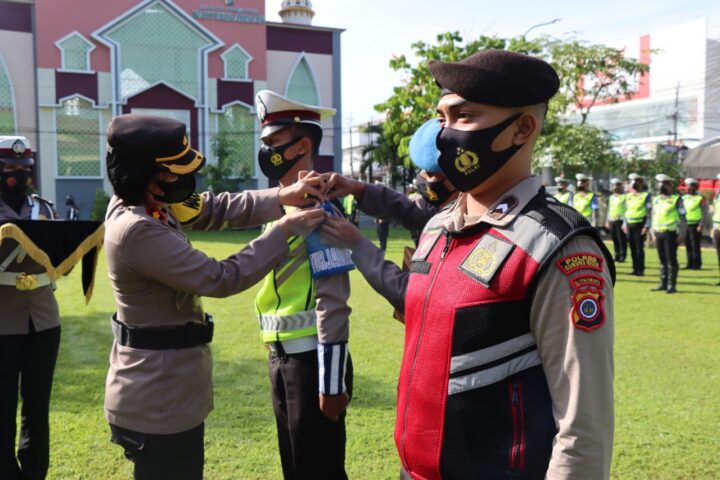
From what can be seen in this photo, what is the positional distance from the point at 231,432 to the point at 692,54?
2017 inches

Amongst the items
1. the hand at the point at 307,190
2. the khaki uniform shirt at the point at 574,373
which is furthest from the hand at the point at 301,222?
the khaki uniform shirt at the point at 574,373

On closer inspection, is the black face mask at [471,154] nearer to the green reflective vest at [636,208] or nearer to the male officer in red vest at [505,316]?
the male officer in red vest at [505,316]

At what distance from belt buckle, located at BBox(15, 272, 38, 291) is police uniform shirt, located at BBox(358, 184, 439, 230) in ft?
6.31

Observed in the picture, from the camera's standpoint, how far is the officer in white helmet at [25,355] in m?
3.52

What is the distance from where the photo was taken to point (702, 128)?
146 feet

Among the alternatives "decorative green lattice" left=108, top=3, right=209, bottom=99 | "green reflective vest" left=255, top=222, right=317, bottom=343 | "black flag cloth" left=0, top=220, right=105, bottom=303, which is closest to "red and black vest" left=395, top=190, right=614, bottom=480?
"green reflective vest" left=255, top=222, right=317, bottom=343

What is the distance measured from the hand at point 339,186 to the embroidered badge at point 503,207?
1.13 m

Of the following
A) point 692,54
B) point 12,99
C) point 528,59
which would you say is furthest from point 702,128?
point 528,59

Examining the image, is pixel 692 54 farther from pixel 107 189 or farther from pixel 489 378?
pixel 489 378

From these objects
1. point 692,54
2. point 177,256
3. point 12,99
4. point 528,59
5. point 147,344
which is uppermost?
point 692,54

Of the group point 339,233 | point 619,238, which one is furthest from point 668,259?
point 339,233

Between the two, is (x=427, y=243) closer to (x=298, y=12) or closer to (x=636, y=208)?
(x=636, y=208)

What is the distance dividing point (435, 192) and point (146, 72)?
1097 inches

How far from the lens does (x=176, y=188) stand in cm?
250
